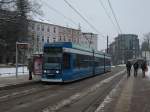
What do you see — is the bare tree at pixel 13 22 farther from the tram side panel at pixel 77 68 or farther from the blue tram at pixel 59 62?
the blue tram at pixel 59 62

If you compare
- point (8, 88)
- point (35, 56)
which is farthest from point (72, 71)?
point (8, 88)

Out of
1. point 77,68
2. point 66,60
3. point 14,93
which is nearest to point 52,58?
point 66,60

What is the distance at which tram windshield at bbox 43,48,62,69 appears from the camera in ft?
99.9

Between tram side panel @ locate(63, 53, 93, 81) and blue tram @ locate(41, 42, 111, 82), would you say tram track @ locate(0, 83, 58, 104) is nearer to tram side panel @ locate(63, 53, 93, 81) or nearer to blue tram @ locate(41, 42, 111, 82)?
blue tram @ locate(41, 42, 111, 82)

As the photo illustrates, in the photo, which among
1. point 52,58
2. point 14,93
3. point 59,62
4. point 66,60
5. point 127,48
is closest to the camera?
point 14,93

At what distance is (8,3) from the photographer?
5319 centimetres

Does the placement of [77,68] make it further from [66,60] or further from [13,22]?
[13,22]

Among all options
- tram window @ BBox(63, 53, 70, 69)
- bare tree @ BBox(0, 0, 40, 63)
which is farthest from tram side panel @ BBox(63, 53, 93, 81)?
bare tree @ BBox(0, 0, 40, 63)

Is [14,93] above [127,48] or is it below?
below

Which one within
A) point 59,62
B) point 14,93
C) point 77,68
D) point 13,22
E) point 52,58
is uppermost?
point 13,22

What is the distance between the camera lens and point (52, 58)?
30.7 m

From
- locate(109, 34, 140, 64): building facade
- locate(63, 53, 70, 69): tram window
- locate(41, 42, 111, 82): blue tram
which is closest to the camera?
locate(41, 42, 111, 82): blue tram

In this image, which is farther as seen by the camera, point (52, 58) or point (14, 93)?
point (52, 58)

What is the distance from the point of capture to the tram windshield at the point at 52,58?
99.9 ft
